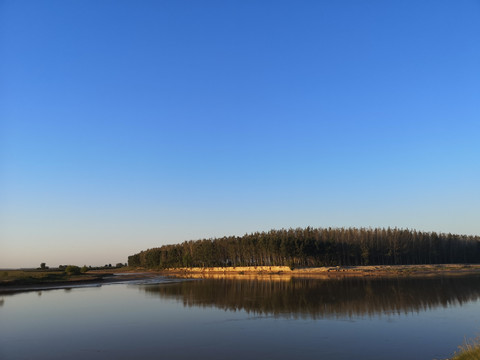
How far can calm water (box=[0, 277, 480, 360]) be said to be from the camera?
17.4 metres

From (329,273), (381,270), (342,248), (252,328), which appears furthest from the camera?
(342,248)

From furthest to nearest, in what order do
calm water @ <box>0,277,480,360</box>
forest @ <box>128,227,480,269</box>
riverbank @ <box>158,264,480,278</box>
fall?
1. forest @ <box>128,227,480,269</box>
2. riverbank @ <box>158,264,480,278</box>
3. calm water @ <box>0,277,480,360</box>

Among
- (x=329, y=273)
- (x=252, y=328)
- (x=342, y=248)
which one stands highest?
(x=342, y=248)

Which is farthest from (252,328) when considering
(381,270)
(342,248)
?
(342,248)

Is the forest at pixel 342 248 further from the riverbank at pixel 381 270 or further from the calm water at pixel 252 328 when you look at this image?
the calm water at pixel 252 328

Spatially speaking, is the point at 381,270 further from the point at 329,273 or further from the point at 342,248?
the point at 342,248

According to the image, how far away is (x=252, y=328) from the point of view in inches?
888

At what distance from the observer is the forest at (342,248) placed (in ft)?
316

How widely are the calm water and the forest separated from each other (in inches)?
2376

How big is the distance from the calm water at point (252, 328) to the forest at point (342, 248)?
6034cm

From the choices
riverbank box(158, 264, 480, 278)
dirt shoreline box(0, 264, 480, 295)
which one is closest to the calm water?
dirt shoreline box(0, 264, 480, 295)

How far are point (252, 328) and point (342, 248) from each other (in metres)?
82.7

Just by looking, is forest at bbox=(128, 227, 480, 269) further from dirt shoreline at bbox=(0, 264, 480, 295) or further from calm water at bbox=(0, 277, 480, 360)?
calm water at bbox=(0, 277, 480, 360)

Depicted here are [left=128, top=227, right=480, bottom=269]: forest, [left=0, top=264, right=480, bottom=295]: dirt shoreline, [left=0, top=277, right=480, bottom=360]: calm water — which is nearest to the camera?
[left=0, top=277, right=480, bottom=360]: calm water
